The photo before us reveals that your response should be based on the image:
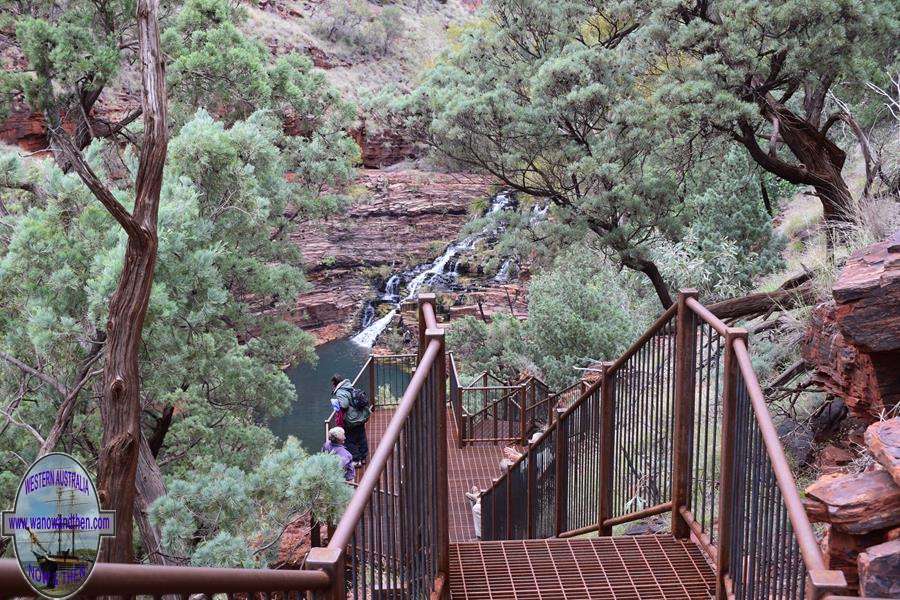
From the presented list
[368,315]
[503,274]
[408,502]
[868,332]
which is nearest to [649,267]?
[868,332]

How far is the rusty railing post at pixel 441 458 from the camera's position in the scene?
3.07 metres

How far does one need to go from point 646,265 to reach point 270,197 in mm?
7360

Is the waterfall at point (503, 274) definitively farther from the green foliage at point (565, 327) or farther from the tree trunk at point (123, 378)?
the tree trunk at point (123, 378)

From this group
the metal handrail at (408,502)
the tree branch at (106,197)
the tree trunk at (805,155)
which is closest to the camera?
the metal handrail at (408,502)

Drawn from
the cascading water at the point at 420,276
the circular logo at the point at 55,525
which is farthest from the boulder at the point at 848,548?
the cascading water at the point at 420,276

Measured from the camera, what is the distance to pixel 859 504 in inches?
132

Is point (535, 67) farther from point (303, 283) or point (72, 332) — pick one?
point (72, 332)

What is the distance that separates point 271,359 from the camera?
15.9 m

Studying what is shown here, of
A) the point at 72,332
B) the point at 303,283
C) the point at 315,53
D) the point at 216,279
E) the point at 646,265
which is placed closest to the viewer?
the point at 72,332

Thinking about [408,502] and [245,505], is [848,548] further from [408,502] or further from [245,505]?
[245,505]

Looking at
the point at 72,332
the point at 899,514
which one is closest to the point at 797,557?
the point at 899,514

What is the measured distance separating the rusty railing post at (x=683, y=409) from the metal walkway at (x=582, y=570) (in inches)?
7.6

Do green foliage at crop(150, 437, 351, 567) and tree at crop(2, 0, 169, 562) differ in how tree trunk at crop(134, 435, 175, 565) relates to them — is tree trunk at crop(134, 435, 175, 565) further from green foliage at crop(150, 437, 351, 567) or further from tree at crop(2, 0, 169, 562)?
tree at crop(2, 0, 169, 562)

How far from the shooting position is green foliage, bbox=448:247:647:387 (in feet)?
49.5
